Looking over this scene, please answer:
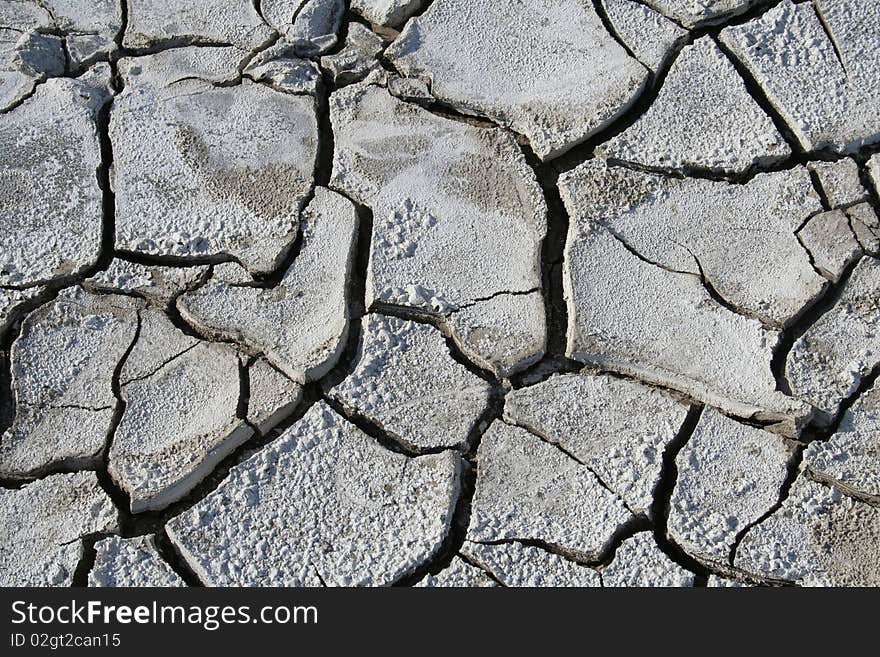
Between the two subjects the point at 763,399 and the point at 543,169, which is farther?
the point at 543,169

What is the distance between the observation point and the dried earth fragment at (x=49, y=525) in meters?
2.14

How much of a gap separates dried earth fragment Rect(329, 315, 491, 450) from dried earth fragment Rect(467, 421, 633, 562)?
97 mm

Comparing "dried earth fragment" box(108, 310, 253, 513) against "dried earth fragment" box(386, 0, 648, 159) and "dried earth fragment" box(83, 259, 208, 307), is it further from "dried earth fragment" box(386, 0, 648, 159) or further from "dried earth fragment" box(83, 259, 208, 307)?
"dried earth fragment" box(386, 0, 648, 159)

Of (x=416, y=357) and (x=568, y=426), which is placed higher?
(x=416, y=357)

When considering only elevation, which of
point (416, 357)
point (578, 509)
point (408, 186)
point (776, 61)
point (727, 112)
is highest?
point (776, 61)

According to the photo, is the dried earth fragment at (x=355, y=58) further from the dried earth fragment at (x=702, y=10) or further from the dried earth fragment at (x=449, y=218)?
the dried earth fragment at (x=702, y=10)

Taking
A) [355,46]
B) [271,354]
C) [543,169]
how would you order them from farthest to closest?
1. [355,46]
2. [543,169]
3. [271,354]

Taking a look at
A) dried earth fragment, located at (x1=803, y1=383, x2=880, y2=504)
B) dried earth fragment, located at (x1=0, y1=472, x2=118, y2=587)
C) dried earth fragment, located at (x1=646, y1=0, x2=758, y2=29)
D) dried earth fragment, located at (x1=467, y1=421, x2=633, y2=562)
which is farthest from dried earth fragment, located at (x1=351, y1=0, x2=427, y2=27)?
dried earth fragment, located at (x1=803, y1=383, x2=880, y2=504)

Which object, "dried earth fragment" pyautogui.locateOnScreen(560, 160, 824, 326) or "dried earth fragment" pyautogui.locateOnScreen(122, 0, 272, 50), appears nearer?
"dried earth fragment" pyautogui.locateOnScreen(560, 160, 824, 326)

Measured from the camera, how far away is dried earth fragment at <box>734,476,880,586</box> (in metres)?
2.16

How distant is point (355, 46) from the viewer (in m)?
2.98

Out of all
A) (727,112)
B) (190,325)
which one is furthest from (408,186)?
(727,112)

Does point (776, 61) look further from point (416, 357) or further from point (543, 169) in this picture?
point (416, 357)

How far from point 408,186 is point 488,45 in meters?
0.63
